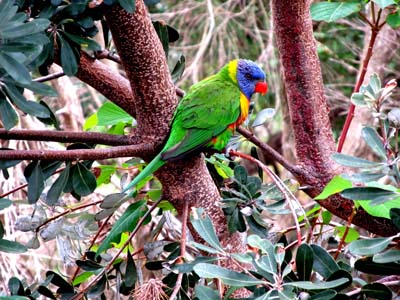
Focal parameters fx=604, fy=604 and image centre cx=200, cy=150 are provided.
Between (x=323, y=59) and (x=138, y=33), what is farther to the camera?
(x=323, y=59)

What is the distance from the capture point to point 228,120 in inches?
73.6

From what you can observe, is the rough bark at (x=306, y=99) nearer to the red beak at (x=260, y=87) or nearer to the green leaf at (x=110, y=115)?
the green leaf at (x=110, y=115)

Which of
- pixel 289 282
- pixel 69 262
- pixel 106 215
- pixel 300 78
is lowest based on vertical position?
pixel 69 262

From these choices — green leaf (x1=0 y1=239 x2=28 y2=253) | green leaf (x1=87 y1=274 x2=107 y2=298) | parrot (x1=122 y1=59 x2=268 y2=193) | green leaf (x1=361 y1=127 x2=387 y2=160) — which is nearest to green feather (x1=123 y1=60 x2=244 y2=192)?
parrot (x1=122 y1=59 x2=268 y2=193)

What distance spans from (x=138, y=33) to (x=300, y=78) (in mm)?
464

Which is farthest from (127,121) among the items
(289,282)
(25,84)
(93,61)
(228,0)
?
(228,0)

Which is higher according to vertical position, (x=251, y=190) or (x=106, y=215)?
(x=251, y=190)

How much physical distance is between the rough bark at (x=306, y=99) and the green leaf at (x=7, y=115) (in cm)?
72

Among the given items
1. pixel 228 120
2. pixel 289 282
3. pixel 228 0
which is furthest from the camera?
pixel 228 0

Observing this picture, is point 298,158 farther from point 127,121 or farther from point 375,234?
point 127,121

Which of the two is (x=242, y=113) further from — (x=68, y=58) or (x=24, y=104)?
(x=24, y=104)

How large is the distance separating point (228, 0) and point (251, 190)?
3140 mm

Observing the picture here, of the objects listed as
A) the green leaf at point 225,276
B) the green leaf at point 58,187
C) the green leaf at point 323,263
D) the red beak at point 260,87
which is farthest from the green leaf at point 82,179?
the red beak at point 260,87

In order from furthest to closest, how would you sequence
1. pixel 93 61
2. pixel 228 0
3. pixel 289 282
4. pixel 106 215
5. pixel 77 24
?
pixel 228 0
pixel 106 215
pixel 93 61
pixel 77 24
pixel 289 282
